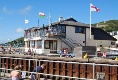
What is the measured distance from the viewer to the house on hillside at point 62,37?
45812 millimetres

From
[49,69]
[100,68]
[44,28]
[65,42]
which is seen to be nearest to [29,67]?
[49,69]

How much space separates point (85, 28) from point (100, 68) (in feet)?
108

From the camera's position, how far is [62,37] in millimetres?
46375

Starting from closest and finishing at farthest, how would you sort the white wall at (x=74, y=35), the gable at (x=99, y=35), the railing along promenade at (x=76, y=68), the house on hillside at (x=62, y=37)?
1. the railing along promenade at (x=76, y=68)
2. the house on hillside at (x=62, y=37)
3. the white wall at (x=74, y=35)
4. the gable at (x=99, y=35)

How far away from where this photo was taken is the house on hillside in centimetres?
4581

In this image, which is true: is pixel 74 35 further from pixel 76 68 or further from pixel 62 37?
pixel 76 68

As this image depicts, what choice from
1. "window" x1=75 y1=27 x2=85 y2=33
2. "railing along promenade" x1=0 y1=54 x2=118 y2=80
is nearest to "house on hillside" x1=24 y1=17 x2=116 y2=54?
"window" x1=75 y1=27 x2=85 y2=33

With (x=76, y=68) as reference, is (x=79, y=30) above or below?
above

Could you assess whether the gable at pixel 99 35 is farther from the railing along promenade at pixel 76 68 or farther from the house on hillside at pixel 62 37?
the railing along promenade at pixel 76 68

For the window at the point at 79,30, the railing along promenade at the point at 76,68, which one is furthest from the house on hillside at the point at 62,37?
the railing along promenade at the point at 76,68

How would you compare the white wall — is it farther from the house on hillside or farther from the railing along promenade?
the railing along promenade

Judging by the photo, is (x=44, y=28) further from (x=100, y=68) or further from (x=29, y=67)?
(x=100, y=68)

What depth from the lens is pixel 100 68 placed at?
1719 cm

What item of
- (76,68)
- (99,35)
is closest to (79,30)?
(99,35)
